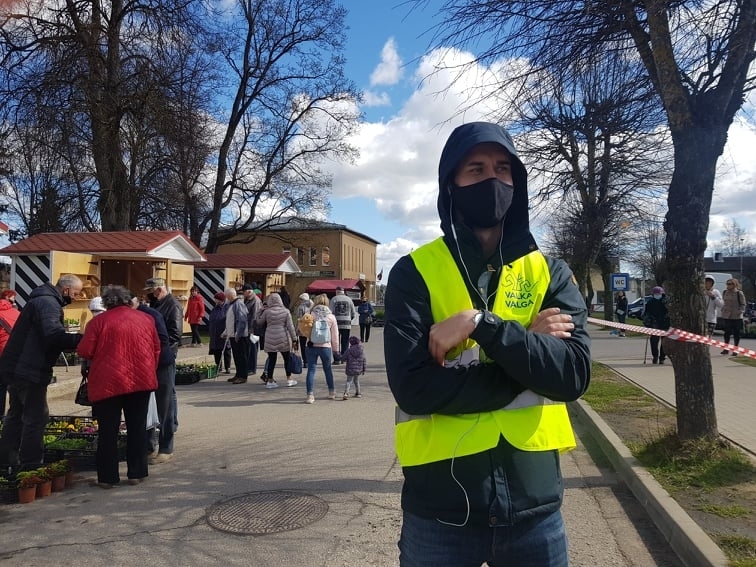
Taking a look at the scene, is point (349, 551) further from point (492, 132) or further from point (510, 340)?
point (492, 132)

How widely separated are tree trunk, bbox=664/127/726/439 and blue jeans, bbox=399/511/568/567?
4.14m

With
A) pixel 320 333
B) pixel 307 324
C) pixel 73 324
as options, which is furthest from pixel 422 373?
pixel 73 324

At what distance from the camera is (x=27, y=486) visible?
190 inches

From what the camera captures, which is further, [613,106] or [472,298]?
[613,106]

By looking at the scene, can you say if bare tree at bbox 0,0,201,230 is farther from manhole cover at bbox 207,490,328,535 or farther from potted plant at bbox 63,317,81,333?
manhole cover at bbox 207,490,328,535

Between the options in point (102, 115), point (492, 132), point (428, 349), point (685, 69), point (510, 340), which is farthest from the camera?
point (102, 115)

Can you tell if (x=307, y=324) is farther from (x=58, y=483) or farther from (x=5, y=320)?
(x=58, y=483)

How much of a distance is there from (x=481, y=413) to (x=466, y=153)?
34.0 inches

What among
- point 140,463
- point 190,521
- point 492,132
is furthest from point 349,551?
point 492,132

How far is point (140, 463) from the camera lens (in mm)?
5316

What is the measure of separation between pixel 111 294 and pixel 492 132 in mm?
4464

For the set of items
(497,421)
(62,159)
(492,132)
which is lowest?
(497,421)

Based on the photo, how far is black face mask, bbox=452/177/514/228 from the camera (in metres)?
2.03

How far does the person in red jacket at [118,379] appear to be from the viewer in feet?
16.9
